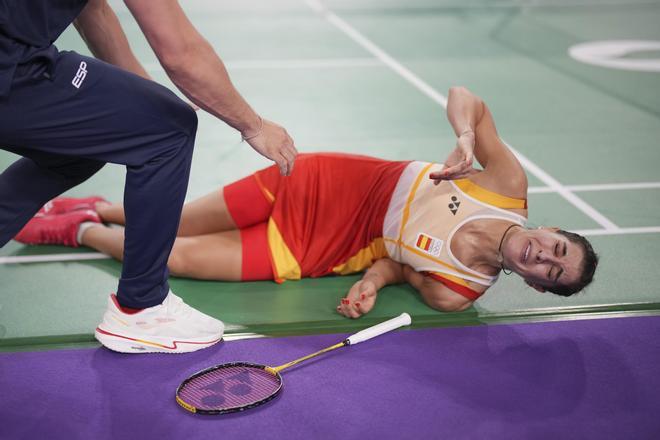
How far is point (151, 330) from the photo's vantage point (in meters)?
3.68

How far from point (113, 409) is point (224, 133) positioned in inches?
137

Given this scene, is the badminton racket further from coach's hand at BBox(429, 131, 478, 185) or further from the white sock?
the white sock

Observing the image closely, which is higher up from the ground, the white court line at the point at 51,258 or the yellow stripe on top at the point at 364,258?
the yellow stripe on top at the point at 364,258

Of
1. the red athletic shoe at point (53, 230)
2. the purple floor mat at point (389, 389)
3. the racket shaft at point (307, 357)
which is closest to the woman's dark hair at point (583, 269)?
the purple floor mat at point (389, 389)

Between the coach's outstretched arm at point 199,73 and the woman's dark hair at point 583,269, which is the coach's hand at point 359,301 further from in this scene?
the coach's outstretched arm at point 199,73

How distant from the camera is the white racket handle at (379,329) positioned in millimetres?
3802

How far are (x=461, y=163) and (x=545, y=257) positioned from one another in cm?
61

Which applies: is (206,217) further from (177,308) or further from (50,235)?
(50,235)

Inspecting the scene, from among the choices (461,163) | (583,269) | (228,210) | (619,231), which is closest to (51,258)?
(228,210)

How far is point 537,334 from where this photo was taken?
13.1ft

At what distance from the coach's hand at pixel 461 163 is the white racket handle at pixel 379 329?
26.3 inches

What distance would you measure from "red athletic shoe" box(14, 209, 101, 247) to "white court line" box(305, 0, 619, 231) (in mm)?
3036

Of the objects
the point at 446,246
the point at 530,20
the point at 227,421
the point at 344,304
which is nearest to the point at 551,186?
the point at 446,246

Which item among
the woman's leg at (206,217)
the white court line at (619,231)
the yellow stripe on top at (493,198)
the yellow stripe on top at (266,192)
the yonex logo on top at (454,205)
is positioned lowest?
the woman's leg at (206,217)
